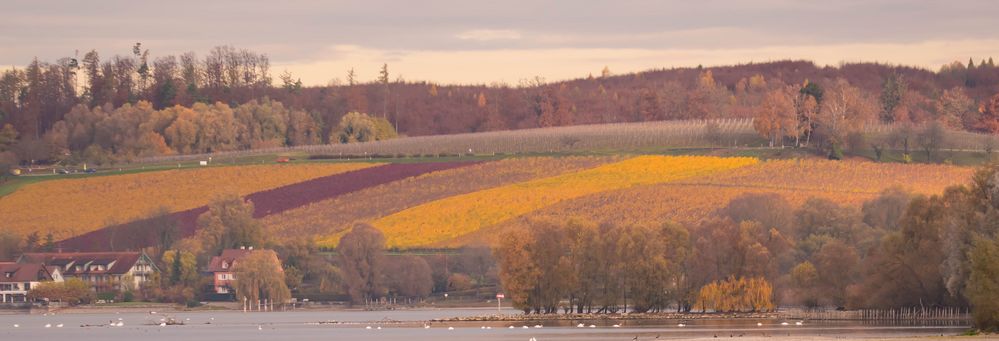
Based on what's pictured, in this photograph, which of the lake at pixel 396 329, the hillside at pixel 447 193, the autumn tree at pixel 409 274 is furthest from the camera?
the hillside at pixel 447 193

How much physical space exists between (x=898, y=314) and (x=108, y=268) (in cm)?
8455

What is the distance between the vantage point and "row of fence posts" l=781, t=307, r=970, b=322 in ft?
349

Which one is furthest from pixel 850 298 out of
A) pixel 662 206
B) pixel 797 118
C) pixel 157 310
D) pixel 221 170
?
pixel 221 170

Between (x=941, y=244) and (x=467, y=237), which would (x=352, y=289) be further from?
(x=941, y=244)

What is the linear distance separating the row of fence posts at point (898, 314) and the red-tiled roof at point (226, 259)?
201 feet

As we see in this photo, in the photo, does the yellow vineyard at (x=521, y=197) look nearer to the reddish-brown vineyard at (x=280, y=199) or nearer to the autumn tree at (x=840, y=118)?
the autumn tree at (x=840, y=118)

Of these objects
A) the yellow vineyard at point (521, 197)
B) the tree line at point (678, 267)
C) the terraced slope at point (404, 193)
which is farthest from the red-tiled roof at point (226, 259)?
the tree line at point (678, 267)

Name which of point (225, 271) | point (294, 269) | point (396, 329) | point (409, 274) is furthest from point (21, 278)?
point (396, 329)

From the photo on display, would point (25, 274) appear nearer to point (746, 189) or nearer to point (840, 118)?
point (746, 189)

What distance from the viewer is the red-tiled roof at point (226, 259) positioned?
536 feet

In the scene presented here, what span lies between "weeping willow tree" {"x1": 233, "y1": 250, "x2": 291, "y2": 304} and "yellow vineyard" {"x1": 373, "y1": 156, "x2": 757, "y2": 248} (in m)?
14.9

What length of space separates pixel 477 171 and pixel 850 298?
262 feet

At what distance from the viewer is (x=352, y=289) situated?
157250 mm

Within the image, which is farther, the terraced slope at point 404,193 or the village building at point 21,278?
the terraced slope at point 404,193
